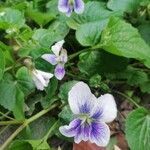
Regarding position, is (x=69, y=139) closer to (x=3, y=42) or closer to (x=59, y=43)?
(x=59, y=43)

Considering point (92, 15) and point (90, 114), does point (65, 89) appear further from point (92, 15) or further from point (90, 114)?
point (92, 15)

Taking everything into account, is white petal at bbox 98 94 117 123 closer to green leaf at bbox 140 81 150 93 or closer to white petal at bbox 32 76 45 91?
white petal at bbox 32 76 45 91

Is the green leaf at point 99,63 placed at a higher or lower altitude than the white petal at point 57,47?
lower

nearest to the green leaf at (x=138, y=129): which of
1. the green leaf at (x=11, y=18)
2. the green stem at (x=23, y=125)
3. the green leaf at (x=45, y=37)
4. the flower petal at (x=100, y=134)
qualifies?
the flower petal at (x=100, y=134)

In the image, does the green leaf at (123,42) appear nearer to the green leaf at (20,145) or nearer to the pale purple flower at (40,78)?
the pale purple flower at (40,78)

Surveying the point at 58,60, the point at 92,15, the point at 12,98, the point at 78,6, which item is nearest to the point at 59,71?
the point at 58,60

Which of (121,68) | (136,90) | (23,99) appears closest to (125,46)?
(121,68)
